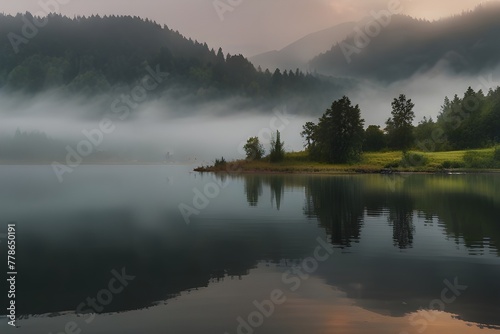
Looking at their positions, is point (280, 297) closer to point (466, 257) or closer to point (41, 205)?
point (466, 257)

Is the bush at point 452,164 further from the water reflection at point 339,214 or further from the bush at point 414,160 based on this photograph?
the water reflection at point 339,214

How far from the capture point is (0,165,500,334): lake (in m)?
18.2

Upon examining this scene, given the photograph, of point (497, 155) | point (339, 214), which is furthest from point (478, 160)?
point (339, 214)

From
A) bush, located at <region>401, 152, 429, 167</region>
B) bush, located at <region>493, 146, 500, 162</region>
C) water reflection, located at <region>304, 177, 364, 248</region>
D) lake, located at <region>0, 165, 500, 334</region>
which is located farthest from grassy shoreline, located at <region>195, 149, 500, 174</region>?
lake, located at <region>0, 165, 500, 334</region>

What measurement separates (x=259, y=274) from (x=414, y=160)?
170 m

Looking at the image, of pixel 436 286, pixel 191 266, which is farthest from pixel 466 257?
pixel 191 266

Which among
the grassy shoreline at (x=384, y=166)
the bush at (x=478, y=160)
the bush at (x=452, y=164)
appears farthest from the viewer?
the bush at (x=478, y=160)

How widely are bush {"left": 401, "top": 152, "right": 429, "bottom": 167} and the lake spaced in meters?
134

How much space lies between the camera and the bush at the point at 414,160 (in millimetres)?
177512

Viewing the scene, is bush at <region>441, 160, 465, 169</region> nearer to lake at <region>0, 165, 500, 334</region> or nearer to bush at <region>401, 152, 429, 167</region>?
bush at <region>401, 152, 429, 167</region>

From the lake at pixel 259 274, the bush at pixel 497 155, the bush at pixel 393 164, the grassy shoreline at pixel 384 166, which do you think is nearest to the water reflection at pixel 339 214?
the lake at pixel 259 274

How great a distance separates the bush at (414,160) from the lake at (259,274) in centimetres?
13358

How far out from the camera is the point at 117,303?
2064cm

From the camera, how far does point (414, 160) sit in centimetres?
18025
